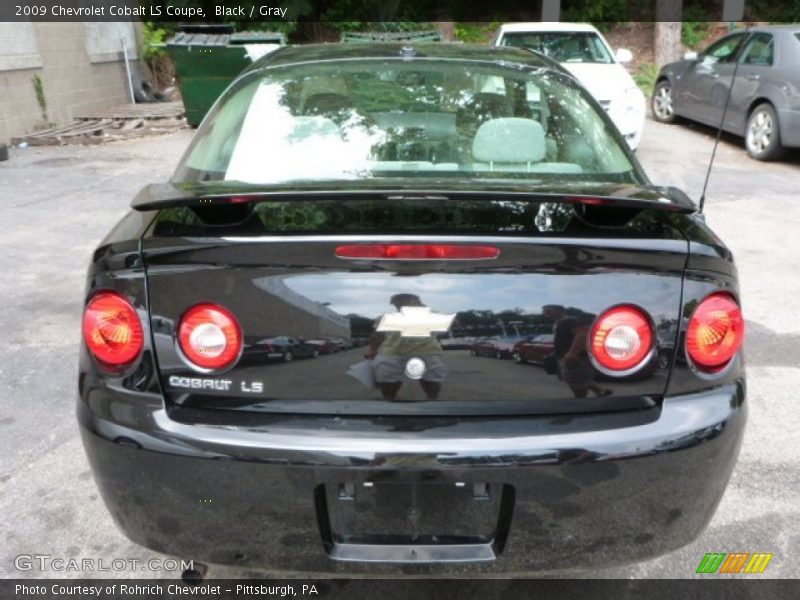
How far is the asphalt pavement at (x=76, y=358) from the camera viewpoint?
263 centimetres

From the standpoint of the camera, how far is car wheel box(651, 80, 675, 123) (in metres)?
11.7

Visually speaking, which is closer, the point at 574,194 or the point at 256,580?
the point at 574,194

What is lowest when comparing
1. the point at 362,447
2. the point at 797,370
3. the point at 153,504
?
the point at 797,370

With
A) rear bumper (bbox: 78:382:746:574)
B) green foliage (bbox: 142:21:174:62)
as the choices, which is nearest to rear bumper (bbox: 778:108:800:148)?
rear bumper (bbox: 78:382:746:574)

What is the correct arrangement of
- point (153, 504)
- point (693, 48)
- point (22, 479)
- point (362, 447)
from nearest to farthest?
point (362, 447)
point (153, 504)
point (22, 479)
point (693, 48)

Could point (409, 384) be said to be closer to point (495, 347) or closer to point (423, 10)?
point (495, 347)

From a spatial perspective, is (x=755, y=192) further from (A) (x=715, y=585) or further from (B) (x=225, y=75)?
(B) (x=225, y=75)

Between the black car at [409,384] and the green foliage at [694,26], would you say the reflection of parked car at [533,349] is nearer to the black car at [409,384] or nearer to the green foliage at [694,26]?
the black car at [409,384]

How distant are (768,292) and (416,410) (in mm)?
4066

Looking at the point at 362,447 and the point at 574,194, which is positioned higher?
the point at 574,194

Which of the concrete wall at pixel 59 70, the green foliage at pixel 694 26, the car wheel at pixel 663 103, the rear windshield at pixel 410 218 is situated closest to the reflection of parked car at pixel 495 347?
the rear windshield at pixel 410 218

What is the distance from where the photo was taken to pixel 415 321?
5.84 ft

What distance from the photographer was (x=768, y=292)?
504cm

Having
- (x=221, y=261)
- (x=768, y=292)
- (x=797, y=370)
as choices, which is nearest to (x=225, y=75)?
(x=768, y=292)
